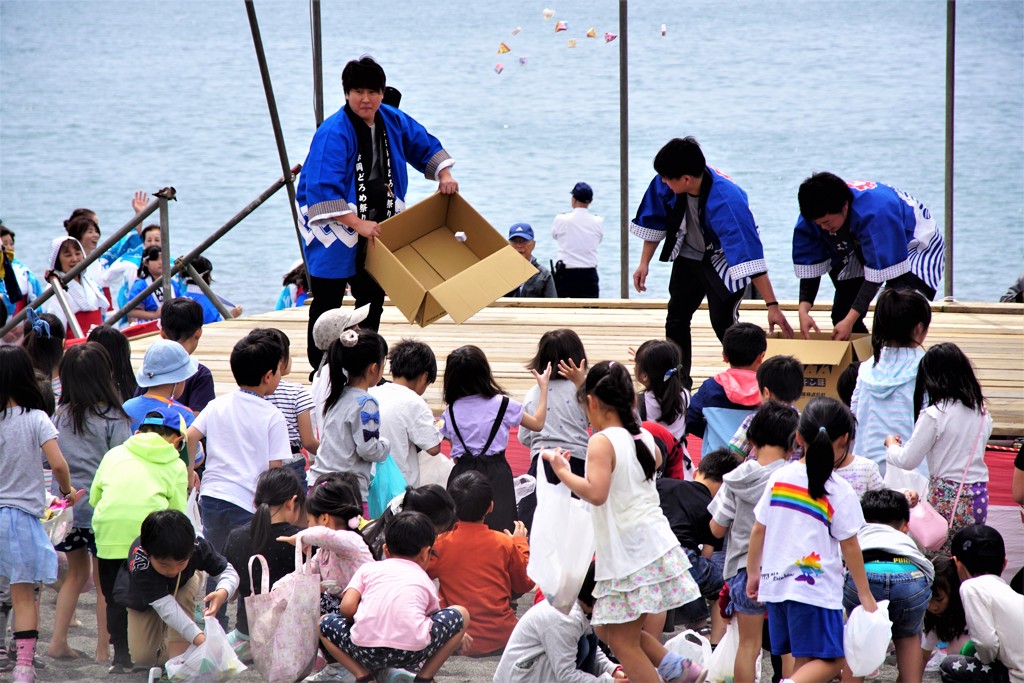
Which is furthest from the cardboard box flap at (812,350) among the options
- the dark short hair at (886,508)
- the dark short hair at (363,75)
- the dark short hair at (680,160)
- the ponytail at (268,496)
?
the ponytail at (268,496)

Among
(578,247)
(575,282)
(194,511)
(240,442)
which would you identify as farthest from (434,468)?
(575,282)

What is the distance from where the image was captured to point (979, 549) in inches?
139

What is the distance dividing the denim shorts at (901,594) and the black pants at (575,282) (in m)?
5.78

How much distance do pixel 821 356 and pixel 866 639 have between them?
1.85 meters

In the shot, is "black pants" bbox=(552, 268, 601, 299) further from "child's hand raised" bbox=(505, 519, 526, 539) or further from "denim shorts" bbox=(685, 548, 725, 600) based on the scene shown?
"denim shorts" bbox=(685, 548, 725, 600)

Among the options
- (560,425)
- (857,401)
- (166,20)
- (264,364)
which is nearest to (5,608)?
(264,364)

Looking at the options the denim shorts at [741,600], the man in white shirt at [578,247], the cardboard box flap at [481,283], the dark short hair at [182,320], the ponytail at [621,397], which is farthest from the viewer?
the man in white shirt at [578,247]

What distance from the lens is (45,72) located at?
127ft

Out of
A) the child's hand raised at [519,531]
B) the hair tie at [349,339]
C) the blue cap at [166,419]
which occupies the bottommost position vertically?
the child's hand raised at [519,531]

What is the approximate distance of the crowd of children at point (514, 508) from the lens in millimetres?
3240

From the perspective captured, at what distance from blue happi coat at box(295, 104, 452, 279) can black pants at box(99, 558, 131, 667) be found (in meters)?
1.76

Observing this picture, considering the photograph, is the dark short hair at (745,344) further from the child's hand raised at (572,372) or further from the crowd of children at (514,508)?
the child's hand raised at (572,372)

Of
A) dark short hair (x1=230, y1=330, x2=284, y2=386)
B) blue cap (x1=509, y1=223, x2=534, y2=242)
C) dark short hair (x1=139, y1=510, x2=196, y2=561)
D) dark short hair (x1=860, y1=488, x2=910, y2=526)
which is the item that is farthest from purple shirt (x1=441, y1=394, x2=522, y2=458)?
blue cap (x1=509, y1=223, x2=534, y2=242)

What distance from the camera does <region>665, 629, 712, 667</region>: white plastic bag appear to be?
346 cm
